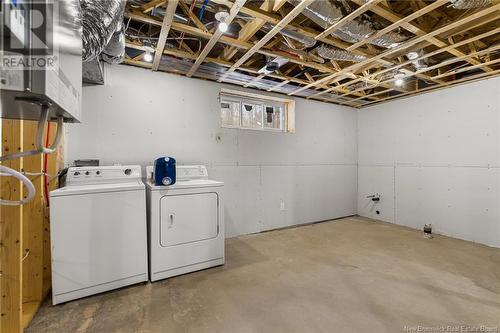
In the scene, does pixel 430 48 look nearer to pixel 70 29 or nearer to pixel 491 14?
pixel 491 14

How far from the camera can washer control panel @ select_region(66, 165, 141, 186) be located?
2242 mm

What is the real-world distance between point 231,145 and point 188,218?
1519mm

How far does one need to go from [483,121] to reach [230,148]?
3.71 m

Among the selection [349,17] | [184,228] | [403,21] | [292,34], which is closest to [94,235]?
[184,228]

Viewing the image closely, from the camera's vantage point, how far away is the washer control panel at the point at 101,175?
88.3 inches

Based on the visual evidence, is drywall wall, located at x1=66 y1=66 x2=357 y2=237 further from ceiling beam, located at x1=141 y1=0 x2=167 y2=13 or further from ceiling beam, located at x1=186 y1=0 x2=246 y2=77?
ceiling beam, located at x1=141 y1=0 x2=167 y2=13

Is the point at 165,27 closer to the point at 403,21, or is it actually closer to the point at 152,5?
the point at 152,5

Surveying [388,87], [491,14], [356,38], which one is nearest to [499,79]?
[388,87]

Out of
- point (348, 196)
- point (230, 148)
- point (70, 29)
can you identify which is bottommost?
point (348, 196)

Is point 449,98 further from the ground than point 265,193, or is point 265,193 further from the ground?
point 449,98

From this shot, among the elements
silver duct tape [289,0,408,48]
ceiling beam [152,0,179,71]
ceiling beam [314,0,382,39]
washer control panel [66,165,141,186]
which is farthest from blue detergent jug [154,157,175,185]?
ceiling beam [314,0,382,39]

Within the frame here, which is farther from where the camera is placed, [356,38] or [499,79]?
[499,79]

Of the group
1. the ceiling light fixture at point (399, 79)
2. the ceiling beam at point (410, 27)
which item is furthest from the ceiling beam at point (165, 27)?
the ceiling light fixture at point (399, 79)

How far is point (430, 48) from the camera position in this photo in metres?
2.69
